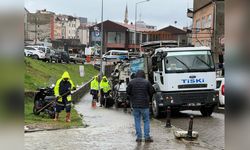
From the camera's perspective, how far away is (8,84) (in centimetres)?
272

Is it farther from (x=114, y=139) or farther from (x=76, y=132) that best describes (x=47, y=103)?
(x=114, y=139)

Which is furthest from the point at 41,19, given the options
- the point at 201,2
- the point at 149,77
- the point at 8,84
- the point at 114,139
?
the point at 8,84

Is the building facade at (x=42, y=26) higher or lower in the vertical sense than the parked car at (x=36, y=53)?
higher

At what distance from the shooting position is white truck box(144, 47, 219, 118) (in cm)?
1862

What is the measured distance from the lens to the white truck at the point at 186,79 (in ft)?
61.1

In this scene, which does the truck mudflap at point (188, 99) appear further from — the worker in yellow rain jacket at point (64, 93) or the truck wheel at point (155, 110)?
the worker in yellow rain jacket at point (64, 93)

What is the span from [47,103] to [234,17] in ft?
47.9

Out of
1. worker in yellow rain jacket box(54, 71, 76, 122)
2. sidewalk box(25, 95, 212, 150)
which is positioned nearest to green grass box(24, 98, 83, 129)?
worker in yellow rain jacket box(54, 71, 76, 122)

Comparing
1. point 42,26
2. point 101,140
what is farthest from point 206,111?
point 42,26

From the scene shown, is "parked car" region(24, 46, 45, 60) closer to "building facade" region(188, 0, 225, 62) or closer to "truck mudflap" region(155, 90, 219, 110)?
"building facade" region(188, 0, 225, 62)

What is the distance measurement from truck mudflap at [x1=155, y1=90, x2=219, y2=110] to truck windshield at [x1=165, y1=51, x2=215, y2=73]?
2.98 ft

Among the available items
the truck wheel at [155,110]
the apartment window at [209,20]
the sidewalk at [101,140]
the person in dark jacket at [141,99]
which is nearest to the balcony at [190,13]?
the apartment window at [209,20]

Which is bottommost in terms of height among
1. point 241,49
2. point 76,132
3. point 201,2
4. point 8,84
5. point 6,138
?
point 76,132

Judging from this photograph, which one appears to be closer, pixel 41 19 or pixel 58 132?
pixel 58 132
